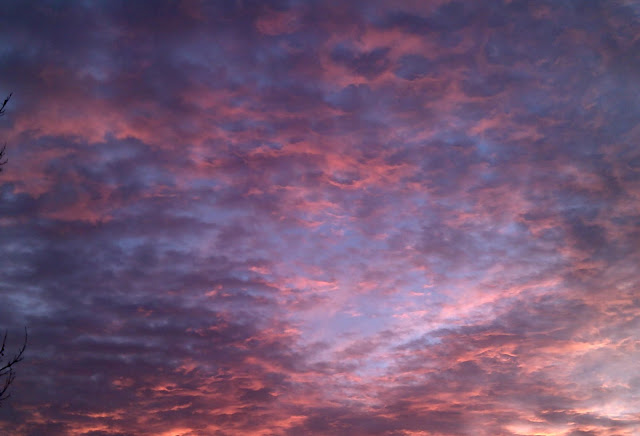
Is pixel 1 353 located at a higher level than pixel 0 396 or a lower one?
higher

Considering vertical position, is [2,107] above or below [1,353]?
above

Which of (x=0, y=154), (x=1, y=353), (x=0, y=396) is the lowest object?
(x=0, y=396)

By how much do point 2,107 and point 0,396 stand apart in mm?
8484

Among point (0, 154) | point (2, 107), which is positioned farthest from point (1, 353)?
point (2, 107)

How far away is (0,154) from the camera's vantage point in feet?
54.7

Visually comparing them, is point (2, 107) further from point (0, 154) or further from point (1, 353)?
point (1, 353)

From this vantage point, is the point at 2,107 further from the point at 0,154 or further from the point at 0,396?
the point at 0,396

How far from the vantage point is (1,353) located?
1625 cm

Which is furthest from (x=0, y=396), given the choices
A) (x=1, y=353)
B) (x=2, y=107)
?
(x=2, y=107)

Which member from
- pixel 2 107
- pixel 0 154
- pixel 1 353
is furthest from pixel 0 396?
pixel 2 107

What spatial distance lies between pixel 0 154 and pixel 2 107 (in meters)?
1.43

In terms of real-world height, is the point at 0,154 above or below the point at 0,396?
above

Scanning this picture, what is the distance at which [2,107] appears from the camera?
16.2 m

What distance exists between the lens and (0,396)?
16.5 m
